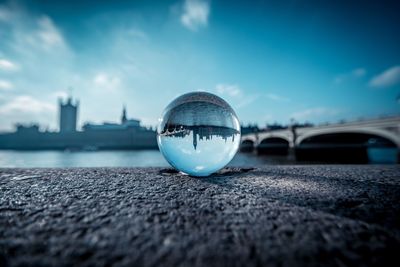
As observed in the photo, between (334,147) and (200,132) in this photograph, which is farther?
(334,147)

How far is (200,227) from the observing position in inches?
59.8

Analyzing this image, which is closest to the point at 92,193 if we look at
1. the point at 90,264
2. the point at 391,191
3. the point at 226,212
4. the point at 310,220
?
the point at 90,264

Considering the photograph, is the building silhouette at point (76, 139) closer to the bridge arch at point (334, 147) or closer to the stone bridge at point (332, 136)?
the stone bridge at point (332, 136)

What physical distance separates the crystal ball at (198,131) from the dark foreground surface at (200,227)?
0.74 m

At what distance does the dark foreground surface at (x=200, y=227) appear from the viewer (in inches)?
44.2

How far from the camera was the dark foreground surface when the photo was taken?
1123mm

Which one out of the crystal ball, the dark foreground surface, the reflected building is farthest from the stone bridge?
the reflected building

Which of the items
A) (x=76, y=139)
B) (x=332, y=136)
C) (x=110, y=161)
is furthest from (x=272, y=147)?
(x=76, y=139)

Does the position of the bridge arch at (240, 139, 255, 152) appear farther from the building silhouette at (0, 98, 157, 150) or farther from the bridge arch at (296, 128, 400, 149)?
the building silhouette at (0, 98, 157, 150)

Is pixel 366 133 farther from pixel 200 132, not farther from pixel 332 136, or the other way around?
pixel 200 132

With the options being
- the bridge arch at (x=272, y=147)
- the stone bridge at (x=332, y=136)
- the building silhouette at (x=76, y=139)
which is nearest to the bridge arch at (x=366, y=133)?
the stone bridge at (x=332, y=136)

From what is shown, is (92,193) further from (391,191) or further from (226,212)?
(391,191)

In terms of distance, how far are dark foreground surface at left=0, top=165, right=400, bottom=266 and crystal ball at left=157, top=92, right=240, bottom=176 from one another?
2.44 feet

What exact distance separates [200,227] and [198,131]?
1.71 metres
